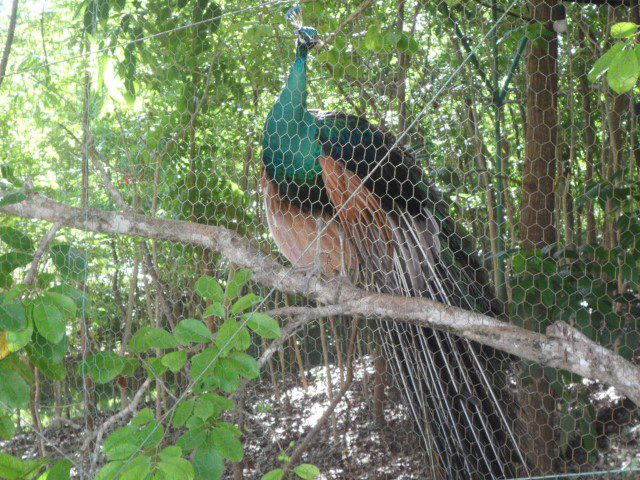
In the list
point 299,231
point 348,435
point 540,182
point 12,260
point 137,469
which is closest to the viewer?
point 137,469

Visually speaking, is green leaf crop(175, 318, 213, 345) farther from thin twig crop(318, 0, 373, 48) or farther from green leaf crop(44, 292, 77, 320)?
thin twig crop(318, 0, 373, 48)

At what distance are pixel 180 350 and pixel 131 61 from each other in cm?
105

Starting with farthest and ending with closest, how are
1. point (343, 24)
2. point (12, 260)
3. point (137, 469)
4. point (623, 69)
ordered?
1. point (343, 24)
2. point (12, 260)
3. point (137, 469)
4. point (623, 69)

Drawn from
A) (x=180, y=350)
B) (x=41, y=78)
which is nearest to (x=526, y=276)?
(x=180, y=350)

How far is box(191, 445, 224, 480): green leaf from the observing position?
1385mm

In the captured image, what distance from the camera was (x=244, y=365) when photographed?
1.43 metres

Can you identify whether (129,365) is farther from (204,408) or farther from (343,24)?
(343,24)

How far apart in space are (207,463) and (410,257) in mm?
1008

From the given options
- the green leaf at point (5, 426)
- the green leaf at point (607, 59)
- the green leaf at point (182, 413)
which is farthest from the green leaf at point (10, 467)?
the green leaf at point (607, 59)

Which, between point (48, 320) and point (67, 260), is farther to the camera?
point (67, 260)

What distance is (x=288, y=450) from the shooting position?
284 cm

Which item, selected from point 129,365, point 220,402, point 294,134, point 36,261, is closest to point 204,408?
point 220,402

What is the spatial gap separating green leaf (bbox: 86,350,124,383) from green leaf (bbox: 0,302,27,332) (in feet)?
0.76

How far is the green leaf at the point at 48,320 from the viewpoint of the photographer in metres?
1.42
